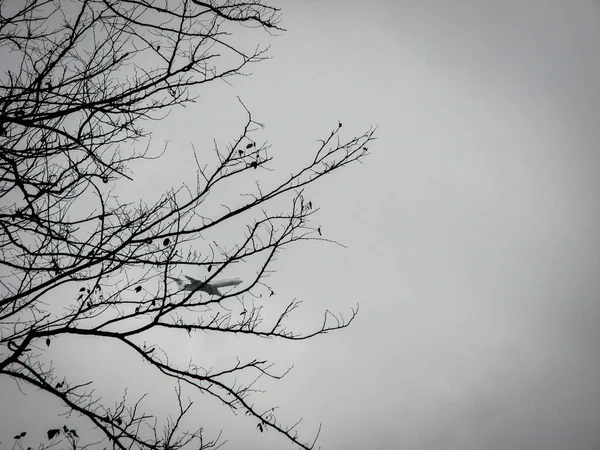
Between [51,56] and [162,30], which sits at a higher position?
[162,30]

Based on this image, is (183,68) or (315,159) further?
(315,159)

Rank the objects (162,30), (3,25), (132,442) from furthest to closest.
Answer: (132,442)
(162,30)
(3,25)

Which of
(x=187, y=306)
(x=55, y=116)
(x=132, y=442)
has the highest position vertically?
(x=55, y=116)

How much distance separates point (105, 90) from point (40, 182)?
41.1 inches

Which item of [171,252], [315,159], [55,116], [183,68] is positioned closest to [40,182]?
[55,116]

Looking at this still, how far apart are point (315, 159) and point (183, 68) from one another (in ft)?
5.06

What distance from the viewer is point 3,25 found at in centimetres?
446

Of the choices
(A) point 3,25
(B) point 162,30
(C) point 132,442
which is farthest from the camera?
(C) point 132,442

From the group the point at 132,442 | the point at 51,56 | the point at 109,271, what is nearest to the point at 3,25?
the point at 51,56

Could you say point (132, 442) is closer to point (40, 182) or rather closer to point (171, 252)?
point (171, 252)

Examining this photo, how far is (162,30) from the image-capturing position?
4801 mm

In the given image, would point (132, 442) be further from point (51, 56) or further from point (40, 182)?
point (51, 56)

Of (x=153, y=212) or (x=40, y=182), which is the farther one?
(x=153, y=212)

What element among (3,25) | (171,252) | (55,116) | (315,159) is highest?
(315,159)
